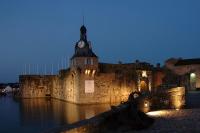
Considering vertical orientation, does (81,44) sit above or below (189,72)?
above

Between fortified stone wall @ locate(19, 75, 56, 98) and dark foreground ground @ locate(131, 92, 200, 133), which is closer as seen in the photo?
dark foreground ground @ locate(131, 92, 200, 133)

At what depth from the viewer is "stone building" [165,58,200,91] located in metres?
28.4

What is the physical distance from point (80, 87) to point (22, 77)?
14022mm

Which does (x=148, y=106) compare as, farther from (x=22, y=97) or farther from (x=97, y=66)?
(x=22, y=97)

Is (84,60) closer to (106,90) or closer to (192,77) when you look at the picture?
(106,90)

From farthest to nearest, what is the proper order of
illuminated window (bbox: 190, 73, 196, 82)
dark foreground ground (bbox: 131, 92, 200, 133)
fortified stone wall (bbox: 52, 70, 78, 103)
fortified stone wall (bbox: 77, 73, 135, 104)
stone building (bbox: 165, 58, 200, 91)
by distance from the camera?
fortified stone wall (bbox: 52, 70, 78, 103) < fortified stone wall (bbox: 77, 73, 135, 104) < illuminated window (bbox: 190, 73, 196, 82) < stone building (bbox: 165, 58, 200, 91) < dark foreground ground (bbox: 131, 92, 200, 133)

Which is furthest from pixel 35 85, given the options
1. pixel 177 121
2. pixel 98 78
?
pixel 177 121

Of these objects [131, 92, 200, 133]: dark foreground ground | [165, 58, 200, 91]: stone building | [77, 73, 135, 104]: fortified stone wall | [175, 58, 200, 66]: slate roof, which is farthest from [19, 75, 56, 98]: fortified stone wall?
[131, 92, 200, 133]: dark foreground ground

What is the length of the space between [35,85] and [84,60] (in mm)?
13249

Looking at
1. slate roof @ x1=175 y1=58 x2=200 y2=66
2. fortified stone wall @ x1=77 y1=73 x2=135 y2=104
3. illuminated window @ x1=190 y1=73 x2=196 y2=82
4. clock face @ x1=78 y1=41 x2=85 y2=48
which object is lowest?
fortified stone wall @ x1=77 y1=73 x2=135 y2=104

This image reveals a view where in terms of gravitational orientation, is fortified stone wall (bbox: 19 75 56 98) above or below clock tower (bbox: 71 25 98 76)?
below

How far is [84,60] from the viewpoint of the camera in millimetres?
31547

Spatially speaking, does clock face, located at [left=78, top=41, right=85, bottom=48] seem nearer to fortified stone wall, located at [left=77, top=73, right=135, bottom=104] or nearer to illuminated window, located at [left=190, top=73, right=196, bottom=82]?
fortified stone wall, located at [left=77, top=73, right=135, bottom=104]

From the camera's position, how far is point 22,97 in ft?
142
